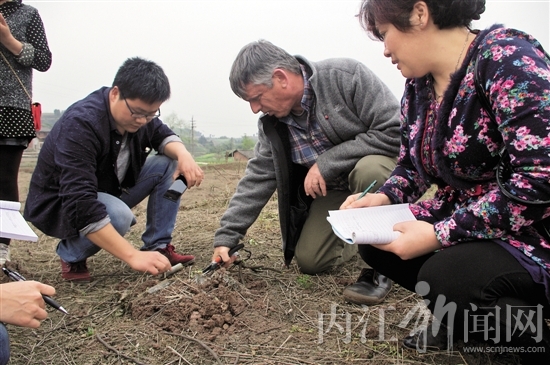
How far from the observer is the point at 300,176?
10.5ft

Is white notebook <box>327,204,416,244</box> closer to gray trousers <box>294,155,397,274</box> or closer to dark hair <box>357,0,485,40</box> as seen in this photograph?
gray trousers <box>294,155,397,274</box>

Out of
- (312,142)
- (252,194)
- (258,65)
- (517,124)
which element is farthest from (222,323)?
(517,124)

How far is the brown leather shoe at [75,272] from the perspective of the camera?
119 inches

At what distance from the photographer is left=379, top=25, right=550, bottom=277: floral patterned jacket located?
5.01 ft

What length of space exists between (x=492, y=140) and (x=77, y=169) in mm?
2056

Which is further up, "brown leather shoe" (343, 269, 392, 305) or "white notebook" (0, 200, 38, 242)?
"white notebook" (0, 200, 38, 242)

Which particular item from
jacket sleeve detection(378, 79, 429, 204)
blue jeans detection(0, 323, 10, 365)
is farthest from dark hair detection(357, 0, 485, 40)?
blue jeans detection(0, 323, 10, 365)

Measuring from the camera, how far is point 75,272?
3035mm

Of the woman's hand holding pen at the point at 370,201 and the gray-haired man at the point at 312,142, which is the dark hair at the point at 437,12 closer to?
the woman's hand holding pen at the point at 370,201

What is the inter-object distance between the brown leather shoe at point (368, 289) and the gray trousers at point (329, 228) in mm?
410

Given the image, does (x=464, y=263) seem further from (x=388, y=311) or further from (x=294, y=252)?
(x=294, y=252)

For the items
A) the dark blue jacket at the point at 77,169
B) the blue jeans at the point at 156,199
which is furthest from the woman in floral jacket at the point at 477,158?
the blue jeans at the point at 156,199

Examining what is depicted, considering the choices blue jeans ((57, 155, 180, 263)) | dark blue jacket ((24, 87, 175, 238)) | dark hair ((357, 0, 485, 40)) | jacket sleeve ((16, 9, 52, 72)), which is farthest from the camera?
blue jeans ((57, 155, 180, 263))

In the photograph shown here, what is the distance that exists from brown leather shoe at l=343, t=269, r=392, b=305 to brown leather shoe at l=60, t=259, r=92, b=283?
1.59m
